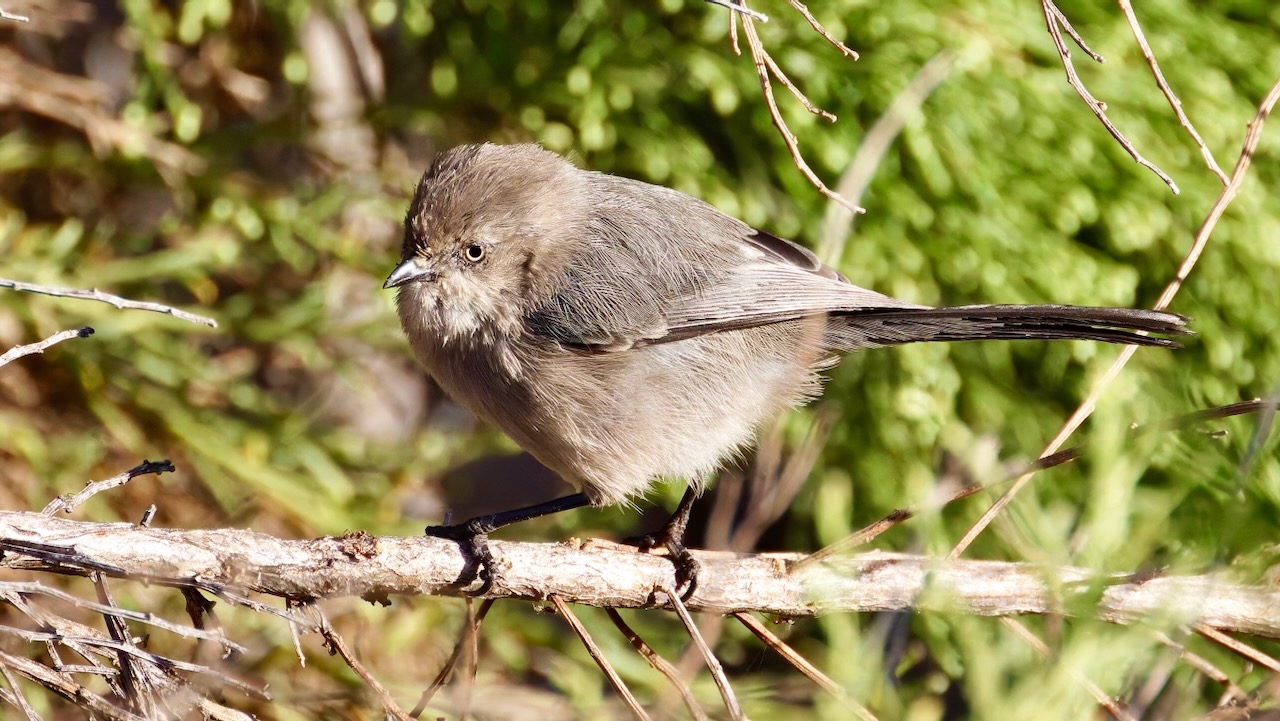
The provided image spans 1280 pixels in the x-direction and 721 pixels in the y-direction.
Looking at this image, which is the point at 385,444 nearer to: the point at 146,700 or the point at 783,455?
the point at 783,455

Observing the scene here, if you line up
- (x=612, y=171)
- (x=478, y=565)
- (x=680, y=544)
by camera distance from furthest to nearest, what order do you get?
(x=612, y=171) → (x=680, y=544) → (x=478, y=565)

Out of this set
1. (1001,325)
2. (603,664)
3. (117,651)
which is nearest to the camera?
(117,651)

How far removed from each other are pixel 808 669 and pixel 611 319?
1.08m

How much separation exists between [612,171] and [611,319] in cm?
93

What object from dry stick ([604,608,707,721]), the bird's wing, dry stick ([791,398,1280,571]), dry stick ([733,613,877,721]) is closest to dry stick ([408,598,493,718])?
dry stick ([604,608,707,721])

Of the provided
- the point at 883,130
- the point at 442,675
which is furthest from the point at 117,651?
the point at 883,130

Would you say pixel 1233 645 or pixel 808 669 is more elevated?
pixel 1233 645

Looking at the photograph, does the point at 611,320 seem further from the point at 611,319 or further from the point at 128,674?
the point at 128,674

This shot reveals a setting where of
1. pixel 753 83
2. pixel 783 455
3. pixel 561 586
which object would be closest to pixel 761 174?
pixel 753 83

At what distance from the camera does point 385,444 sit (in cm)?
388

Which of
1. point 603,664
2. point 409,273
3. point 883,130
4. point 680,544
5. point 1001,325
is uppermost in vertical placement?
point 883,130

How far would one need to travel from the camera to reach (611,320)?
2777 millimetres

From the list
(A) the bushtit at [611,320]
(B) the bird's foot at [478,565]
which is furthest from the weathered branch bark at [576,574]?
(A) the bushtit at [611,320]

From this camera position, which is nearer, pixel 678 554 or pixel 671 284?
pixel 678 554
